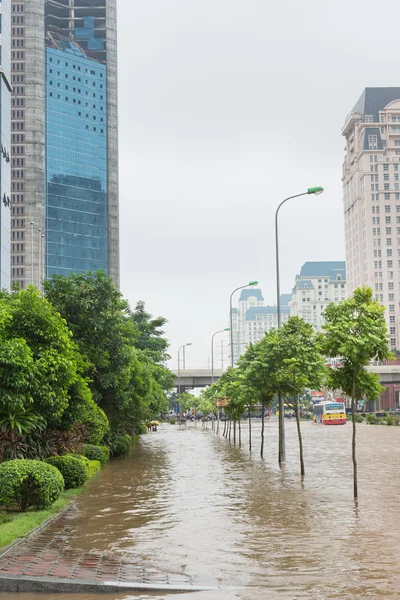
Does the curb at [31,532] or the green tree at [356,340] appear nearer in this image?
the curb at [31,532]

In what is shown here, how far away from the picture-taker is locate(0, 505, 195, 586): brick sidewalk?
10.6 meters

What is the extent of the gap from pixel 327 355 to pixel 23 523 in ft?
30.5

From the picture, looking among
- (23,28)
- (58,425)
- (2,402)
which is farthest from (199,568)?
(23,28)

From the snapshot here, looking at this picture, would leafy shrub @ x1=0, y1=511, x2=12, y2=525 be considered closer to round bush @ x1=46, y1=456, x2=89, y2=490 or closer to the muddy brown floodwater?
the muddy brown floodwater

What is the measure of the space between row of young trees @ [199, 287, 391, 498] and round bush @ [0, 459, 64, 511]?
7.61m

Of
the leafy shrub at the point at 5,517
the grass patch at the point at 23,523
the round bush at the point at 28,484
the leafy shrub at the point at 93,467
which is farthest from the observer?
the leafy shrub at the point at 93,467

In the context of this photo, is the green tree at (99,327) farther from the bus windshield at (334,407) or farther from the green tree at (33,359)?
the bus windshield at (334,407)

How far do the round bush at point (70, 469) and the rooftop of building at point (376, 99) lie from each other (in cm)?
16043

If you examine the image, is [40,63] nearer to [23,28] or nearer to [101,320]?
[23,28]

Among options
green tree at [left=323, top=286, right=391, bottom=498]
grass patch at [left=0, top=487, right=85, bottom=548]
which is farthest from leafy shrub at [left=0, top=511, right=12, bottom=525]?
green tree at [left=323, top=286, right=391, bottom=498]

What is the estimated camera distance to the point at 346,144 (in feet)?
595

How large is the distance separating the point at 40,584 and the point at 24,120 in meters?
153

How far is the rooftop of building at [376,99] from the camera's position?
16962 cm

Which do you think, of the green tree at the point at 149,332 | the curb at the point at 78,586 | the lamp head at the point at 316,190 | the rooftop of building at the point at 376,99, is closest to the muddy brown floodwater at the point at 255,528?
the curb at the point at 78,586
